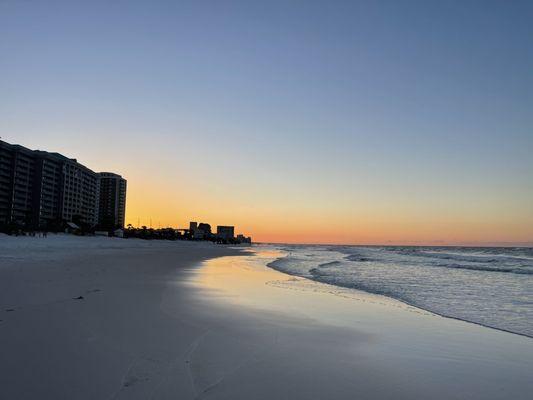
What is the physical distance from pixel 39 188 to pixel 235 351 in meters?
146

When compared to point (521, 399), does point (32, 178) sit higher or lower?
higher

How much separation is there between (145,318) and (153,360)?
300 centimetres

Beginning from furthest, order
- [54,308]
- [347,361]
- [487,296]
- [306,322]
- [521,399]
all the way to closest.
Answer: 1. [487,296]
2. [306,322]
3. [54,308]
4. [347,361]
5. [521,399]

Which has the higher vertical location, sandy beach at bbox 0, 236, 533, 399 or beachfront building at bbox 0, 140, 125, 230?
beachfront building at bbox 0, 140, 125, 230

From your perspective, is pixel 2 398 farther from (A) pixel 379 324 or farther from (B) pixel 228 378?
(A) pixel 379 324

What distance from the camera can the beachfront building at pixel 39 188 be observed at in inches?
4744

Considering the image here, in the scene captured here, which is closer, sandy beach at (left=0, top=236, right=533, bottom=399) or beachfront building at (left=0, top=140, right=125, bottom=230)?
sandy beach at (left=0, top=236, right=533, bottom=399)

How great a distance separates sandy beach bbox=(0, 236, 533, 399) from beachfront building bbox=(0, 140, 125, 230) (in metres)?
112

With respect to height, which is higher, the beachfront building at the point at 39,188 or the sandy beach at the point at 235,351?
the beachfront building at the point at 39,188

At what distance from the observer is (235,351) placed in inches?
242

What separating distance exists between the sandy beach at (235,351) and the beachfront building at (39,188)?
112377 millimetres

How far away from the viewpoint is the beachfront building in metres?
120

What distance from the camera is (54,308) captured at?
8.13 m

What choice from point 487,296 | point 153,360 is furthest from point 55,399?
point 487,296
